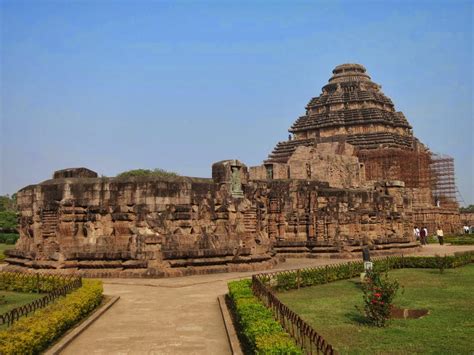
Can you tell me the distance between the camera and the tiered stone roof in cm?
5522

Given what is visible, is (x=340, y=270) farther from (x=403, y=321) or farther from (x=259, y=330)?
(x=259, y=330)

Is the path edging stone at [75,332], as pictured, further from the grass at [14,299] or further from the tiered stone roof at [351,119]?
the tiered stone roof at [351,119]

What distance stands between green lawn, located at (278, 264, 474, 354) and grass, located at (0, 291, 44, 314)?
6209 millimetres

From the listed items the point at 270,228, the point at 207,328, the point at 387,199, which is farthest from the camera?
the point at 387,199

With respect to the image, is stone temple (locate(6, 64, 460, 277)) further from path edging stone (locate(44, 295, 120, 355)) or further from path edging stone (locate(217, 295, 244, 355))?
path edging stone (locate(217, 295, 244, 355))

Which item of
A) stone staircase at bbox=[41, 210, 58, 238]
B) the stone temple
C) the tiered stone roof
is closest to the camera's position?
the stone temple

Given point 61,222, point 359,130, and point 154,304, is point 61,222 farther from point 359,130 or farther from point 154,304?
point 359,130

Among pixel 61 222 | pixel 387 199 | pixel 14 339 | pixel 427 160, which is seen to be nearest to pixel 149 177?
pixel 61 222

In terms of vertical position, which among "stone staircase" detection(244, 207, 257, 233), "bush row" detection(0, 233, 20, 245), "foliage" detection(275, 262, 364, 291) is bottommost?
"foliage" detection(275, 262, 364, 291)

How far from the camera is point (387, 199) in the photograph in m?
28.1

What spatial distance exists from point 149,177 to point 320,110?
48.2m

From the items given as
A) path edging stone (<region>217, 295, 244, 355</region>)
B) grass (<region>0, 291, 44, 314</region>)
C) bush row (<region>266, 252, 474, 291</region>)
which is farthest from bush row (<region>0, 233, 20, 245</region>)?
path edging stone (<region>217, 295, 244, 355</region>)

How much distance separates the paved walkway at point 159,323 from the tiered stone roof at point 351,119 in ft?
142

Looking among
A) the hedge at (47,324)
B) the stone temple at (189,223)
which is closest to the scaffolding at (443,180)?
the stone temple at (189,223)
